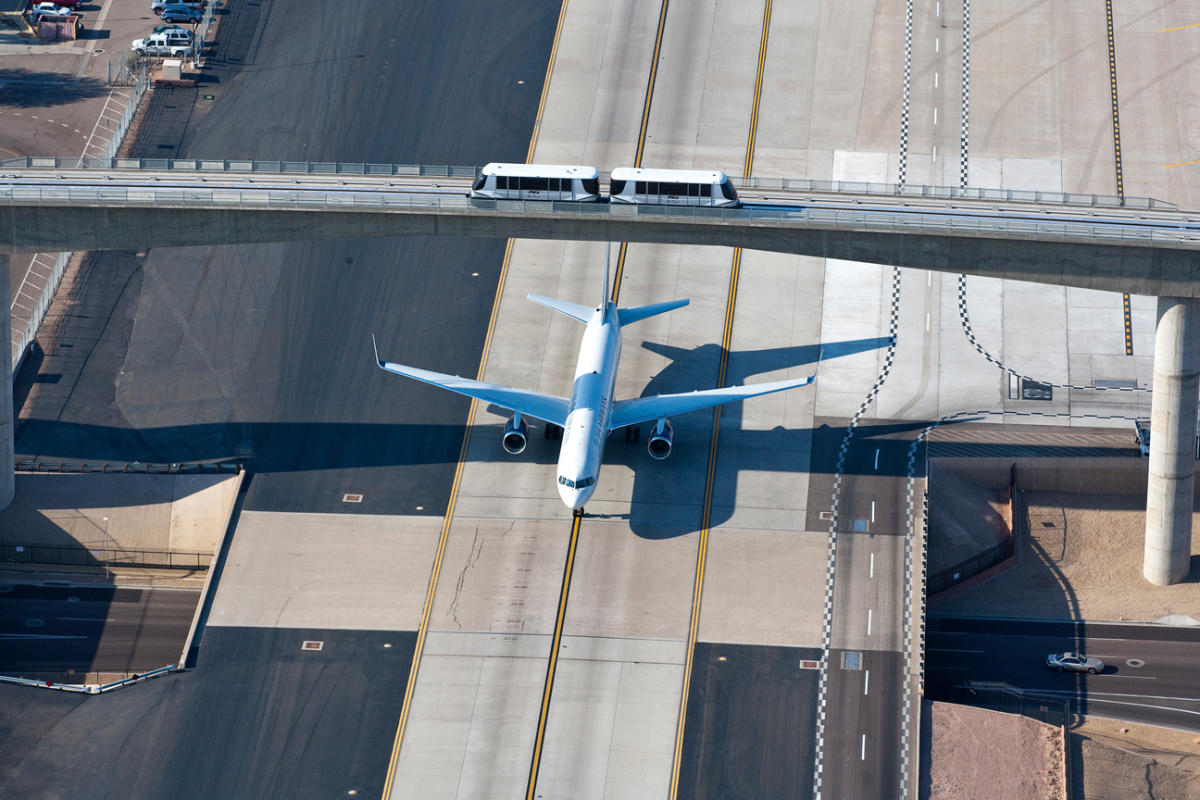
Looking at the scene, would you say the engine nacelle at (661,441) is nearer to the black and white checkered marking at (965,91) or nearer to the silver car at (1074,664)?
the silver car at (1074,664)

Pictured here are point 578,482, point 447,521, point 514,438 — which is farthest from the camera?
point 514,438

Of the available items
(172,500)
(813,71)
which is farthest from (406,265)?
(813,71)

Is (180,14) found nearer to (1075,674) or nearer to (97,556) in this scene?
(97,556)

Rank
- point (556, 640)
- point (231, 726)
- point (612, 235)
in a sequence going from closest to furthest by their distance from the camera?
point (231, 726) < point (556, 640) < point (612, 235)

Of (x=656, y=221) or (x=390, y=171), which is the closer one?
(x=656, y=221)

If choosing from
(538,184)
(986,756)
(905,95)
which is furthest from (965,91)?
(986,756)

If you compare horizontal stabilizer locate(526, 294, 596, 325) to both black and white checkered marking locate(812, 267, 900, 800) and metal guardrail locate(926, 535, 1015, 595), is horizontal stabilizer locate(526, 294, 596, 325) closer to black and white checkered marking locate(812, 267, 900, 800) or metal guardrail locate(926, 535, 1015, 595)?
black and white checkered marking locate(812, 267, 900, 800)

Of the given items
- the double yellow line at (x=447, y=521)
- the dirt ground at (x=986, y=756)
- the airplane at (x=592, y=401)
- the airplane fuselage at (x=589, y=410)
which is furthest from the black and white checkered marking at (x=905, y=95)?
the dirt ground at (x=986, y=756)
